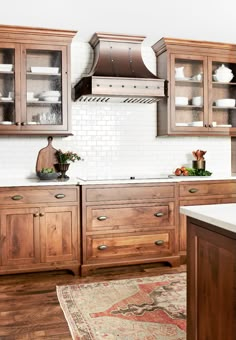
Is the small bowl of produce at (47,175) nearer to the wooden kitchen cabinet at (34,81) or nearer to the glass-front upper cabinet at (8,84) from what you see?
the wooden kitchen cabinet at (34,81)

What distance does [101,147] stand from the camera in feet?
14.8

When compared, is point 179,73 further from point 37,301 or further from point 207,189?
point 37,301

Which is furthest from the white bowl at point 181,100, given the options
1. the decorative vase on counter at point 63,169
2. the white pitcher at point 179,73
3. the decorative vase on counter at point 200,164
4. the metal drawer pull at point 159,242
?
the metal drawer pull at point 159,242

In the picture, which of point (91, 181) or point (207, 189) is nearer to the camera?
point (91, 181)

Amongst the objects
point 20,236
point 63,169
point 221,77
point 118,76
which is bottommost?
point 20,236

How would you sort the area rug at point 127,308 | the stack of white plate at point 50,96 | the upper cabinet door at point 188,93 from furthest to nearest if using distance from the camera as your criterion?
the upper cabinet door at point 188,93
the stack of white plate at point 50,96
the area rug at point 127,308

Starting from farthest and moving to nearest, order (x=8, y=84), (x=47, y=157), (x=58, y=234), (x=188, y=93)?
(x=188, y=93)
(x=47, y=157)
(x=8, y=84)
(x=58, y=234)

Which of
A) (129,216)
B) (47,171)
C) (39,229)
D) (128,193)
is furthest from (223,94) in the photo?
(39,229)

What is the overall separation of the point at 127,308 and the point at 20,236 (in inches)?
51.8

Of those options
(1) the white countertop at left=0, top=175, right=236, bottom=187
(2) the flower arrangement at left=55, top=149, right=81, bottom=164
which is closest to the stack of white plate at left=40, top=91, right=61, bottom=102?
(2) the flower arrangement at left=55, top=149, right=81, bottom=164

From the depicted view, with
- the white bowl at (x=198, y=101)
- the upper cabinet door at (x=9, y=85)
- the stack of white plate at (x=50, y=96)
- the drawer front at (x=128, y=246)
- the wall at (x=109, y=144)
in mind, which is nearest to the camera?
the drawer front at (x=128, y=246)

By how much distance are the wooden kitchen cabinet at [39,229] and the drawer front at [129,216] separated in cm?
18

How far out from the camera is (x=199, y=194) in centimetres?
416

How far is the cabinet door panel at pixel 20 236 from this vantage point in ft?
11.9
